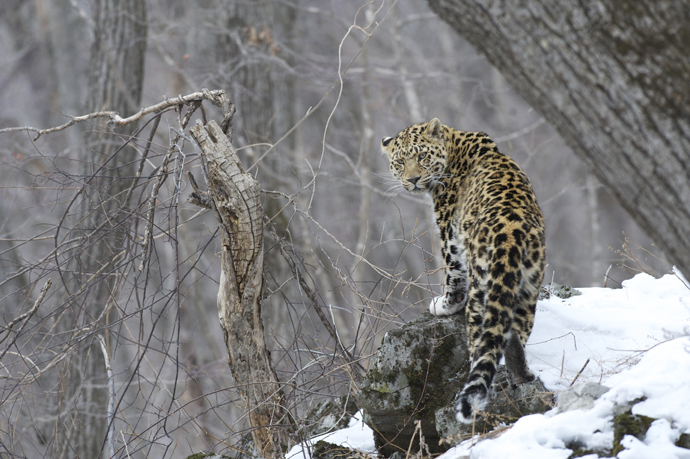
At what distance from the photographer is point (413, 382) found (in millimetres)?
4137

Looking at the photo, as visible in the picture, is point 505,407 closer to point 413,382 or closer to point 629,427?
point 413,382

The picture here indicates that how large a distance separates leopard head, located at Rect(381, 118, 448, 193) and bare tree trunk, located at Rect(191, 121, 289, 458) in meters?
1.86

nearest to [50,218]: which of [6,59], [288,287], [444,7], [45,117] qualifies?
[45,117]

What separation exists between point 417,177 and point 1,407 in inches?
145

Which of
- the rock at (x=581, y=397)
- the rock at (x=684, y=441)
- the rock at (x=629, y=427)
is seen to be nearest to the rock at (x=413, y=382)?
the rock at (x=581, y=397)

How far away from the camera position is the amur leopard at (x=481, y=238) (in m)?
3.54

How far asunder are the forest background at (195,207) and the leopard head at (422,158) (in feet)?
0.79

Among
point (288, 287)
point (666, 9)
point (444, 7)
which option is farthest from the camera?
point (288, 287)

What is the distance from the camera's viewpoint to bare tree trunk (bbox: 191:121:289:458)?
3857 millimetres

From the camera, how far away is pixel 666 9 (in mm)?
2023

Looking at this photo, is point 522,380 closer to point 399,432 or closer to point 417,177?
point 399,432

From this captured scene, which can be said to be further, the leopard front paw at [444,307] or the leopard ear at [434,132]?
the leopard ear at [434,132]

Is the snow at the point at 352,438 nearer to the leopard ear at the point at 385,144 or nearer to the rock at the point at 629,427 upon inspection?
the rock at the point at 629,427

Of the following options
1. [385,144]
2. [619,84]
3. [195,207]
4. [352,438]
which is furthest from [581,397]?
[195,207]
